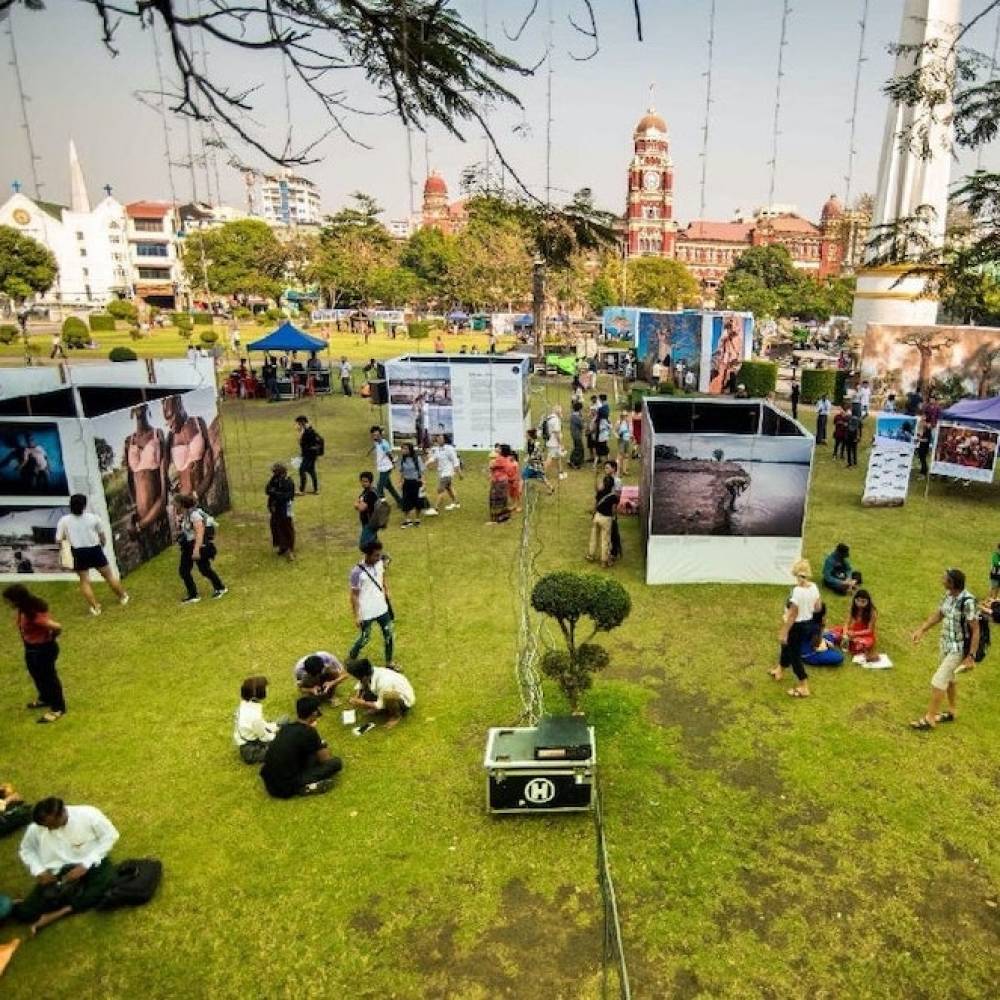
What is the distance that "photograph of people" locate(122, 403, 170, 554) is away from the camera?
11445mm

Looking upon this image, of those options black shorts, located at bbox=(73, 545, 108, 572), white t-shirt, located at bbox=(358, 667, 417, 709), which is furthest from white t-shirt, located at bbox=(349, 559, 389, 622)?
black shorts, located at bbox=(73, 545, 108, 572)

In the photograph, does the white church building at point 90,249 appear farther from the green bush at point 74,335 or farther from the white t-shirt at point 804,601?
the white t-shirt at point 804,601

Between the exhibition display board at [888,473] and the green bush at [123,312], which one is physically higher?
the green bush at [123,312]

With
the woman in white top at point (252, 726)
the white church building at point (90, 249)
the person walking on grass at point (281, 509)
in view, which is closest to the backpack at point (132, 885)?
the woman in white top at point (252, 726)

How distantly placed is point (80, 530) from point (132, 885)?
19.6 feet

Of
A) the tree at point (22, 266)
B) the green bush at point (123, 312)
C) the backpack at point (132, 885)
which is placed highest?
the tree at point (22, 266)

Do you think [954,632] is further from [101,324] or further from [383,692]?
[101,324]

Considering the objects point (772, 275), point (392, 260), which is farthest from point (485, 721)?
point (772, 275)

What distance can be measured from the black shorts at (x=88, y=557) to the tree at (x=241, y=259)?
250 ft

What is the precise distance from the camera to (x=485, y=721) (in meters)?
7.46

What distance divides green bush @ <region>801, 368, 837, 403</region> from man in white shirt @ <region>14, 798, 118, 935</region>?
30.1 meters

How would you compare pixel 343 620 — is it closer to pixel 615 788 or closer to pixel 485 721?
pixel 485 721

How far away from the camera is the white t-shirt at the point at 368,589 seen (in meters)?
8.09

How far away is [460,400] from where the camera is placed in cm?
1938
